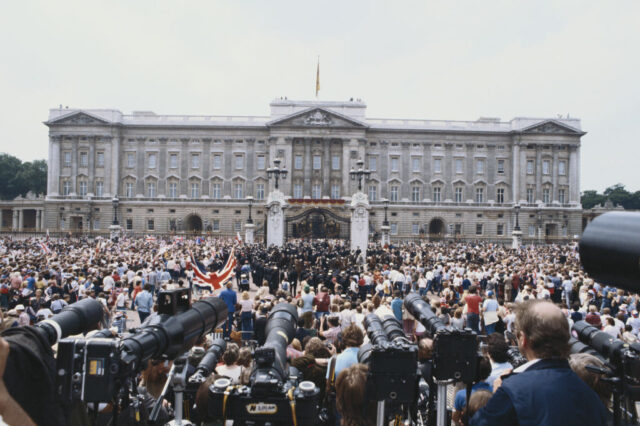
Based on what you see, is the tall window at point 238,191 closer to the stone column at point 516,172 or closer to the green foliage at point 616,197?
the stone column at point 516,172

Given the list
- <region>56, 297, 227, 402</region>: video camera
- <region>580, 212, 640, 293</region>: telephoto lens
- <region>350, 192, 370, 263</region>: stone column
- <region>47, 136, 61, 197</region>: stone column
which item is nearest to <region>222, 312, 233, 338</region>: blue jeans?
<region>56, 297, 227, 402</region>: video camera

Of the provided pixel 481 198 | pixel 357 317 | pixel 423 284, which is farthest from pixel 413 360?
pixel 481 198

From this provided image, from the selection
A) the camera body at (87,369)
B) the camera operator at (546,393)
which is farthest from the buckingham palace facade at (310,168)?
the camera operator at (546,393)

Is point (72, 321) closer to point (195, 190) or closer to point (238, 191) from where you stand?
point (238, 191)

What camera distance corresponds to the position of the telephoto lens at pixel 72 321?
10.2 feet

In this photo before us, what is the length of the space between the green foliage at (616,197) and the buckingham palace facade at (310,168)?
1870 inches

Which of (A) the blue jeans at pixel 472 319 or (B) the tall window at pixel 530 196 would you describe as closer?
(A) the blue jeans at pixel 472 319

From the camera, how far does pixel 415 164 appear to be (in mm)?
65188

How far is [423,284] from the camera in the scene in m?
18.7

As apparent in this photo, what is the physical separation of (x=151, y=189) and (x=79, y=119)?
13599 mm

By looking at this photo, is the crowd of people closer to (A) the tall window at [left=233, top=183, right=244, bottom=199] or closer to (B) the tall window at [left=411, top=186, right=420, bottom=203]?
(A) the tall window at [left=233, top=183, right=244, bottom=199]

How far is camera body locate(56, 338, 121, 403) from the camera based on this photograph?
115 inches

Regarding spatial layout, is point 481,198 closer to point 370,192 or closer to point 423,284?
point 370,192

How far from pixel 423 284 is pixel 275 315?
14.4 metres
